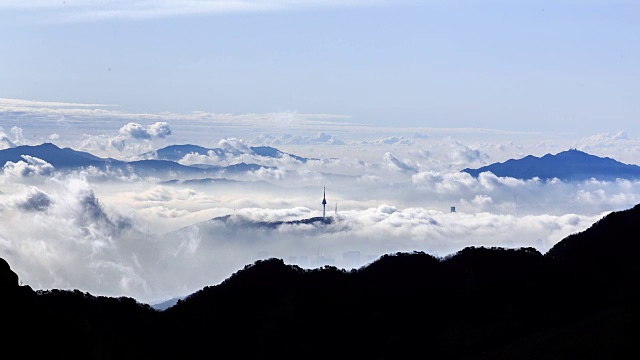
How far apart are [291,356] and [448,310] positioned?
28.4m

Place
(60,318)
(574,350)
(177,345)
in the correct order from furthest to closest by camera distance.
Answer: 1. (177,345)
2. (574,350)
3. (60,318)

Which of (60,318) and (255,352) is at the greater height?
(60,318)

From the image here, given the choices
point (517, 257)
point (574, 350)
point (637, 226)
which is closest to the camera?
point (574, 350)

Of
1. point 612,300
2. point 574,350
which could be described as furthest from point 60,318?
point 612,300

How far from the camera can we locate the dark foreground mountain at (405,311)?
12319cm

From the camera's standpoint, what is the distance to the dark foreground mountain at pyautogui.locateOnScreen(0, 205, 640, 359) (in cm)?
12319

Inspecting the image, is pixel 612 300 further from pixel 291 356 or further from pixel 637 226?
pixel 291 356

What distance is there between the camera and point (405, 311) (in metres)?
150

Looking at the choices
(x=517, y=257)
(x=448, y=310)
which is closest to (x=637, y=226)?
(x=517, y=257)

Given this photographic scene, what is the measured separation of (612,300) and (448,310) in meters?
26.0

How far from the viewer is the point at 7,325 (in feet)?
318

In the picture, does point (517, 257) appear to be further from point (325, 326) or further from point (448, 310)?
point (325, 326)

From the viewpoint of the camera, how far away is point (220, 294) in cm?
15375

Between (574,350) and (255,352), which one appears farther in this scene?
(255,352)
